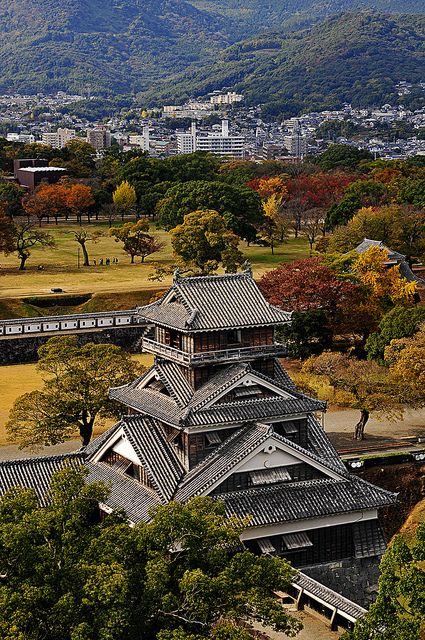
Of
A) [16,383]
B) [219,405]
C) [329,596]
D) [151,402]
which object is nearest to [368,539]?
[329,596]

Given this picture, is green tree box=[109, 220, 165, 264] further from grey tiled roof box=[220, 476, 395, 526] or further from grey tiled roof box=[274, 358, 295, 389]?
grey tiled roof box=[220, 476, 395, 526]

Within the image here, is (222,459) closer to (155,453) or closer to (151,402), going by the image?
(155,453)

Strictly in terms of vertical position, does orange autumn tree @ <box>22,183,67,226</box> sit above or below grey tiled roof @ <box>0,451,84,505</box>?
above

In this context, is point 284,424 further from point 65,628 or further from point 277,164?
point 277,164

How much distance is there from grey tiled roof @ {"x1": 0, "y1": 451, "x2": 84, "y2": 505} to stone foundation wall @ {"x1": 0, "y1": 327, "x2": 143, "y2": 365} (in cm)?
2162

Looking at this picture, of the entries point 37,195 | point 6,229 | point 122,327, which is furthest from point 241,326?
point 37,195

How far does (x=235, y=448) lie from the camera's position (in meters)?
27.6

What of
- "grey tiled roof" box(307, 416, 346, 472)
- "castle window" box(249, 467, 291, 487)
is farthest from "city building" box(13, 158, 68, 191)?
"castle window" box(249, 467, 291, 487)

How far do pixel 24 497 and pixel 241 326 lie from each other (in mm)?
8657

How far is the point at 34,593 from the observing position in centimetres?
1980

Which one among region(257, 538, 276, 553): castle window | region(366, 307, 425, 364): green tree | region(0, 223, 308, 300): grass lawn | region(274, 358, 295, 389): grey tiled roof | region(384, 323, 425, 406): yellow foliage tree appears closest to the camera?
region(257, 538, 276, 553): castle window

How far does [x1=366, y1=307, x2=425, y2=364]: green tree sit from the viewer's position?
43.6 m

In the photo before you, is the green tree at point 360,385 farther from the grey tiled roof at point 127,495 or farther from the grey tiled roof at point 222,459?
the grey tiled roof at point 127,495

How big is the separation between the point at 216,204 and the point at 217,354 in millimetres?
45700
